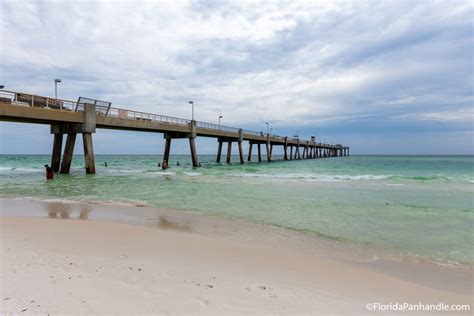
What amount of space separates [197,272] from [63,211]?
6.99m

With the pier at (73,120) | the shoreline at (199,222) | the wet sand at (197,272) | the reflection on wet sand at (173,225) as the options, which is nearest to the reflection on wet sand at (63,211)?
the shoreline at (199,222)

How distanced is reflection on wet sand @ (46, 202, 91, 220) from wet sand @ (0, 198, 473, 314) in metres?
0.97

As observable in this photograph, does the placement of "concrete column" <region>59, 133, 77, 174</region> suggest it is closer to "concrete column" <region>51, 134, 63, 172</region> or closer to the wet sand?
"concrete column" <region>51, 134, 63, 172</region>

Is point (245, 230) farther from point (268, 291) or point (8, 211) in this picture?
point (8, 211)

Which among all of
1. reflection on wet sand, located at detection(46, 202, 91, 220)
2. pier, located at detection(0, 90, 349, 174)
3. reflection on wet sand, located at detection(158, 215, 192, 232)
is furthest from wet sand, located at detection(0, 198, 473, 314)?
pier, located at detection(0, 90, 349, 174)

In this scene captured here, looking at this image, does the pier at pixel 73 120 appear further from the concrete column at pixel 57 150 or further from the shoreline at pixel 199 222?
the shoreline at pixel 199 222

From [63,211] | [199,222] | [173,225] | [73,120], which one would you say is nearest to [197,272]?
[173,225]

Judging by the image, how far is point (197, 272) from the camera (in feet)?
13.9

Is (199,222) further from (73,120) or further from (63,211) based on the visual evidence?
(73,120)

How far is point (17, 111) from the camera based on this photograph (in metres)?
19.0

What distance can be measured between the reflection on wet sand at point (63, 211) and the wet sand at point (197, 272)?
3.20ft

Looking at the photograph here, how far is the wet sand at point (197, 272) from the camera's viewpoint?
10.4 ft

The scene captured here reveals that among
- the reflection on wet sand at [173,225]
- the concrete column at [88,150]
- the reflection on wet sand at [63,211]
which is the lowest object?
the reflection on wet sand at [63,211]

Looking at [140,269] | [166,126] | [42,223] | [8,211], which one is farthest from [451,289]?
[166,126]
